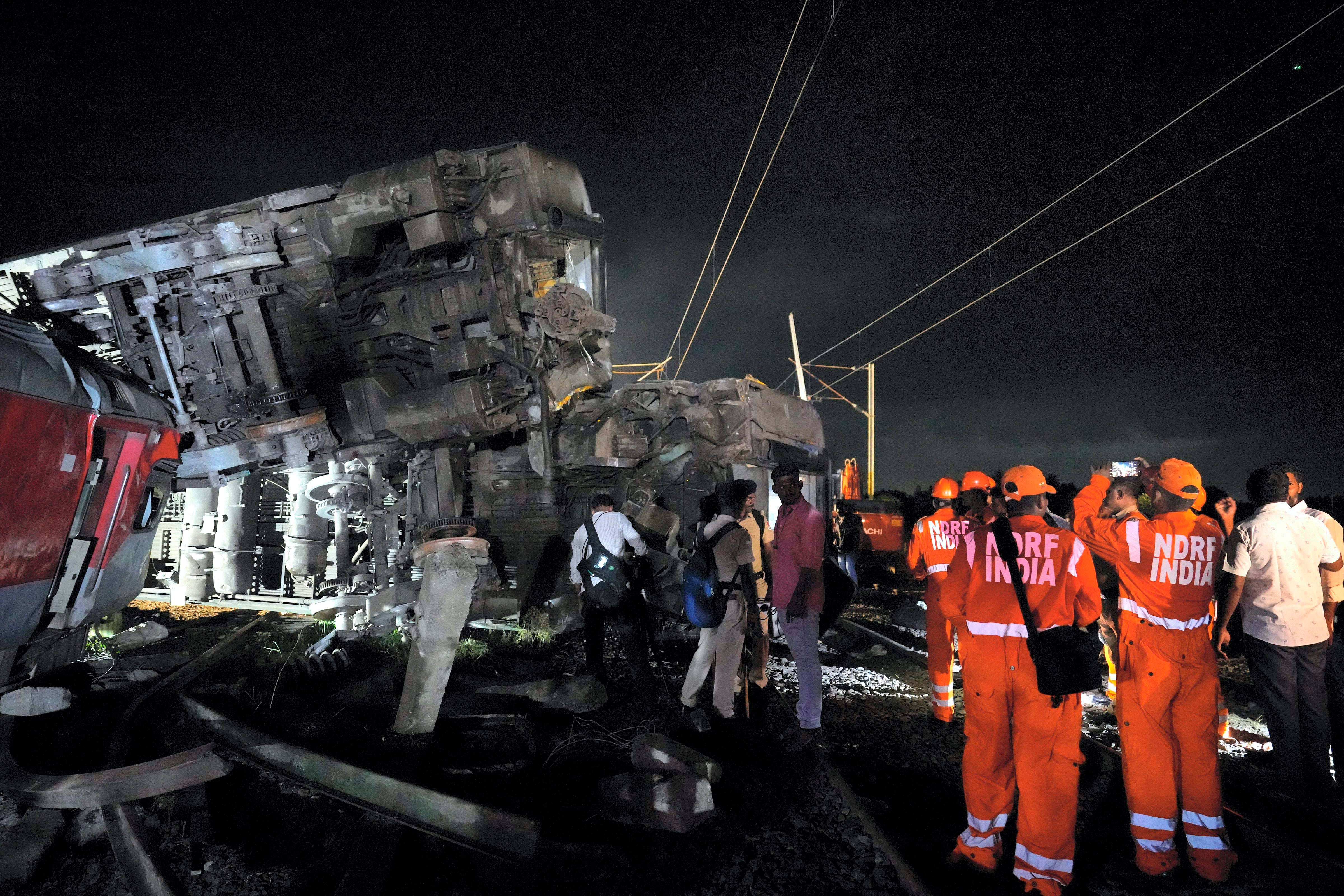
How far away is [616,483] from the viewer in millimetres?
11453

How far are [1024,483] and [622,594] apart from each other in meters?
3.65


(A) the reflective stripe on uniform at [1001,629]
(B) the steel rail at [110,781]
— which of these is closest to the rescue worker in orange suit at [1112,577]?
(A) the reflective stripe on uniform at [1001,629]

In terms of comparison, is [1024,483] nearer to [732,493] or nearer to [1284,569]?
[1284,569]

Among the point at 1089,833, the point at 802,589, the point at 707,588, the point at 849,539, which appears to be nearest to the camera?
the point at 1089,833

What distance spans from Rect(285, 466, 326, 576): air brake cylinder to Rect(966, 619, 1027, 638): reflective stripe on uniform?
400 inches

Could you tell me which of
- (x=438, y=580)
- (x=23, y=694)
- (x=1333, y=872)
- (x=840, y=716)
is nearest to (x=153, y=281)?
(x=23, y=694)

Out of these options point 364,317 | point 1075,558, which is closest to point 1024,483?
point 1075,558

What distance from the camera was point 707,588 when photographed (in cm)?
511

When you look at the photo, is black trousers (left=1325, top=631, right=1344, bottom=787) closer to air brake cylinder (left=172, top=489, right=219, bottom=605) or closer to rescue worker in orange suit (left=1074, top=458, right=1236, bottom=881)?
rescue worker in orange suit (left=1074, top=458, right=1236, bottom=881)

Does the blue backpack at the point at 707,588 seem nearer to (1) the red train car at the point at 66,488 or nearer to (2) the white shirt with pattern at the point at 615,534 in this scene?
(2) the white shirt with pattern at the point at 615,534

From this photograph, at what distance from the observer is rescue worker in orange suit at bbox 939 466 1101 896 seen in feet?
9.41

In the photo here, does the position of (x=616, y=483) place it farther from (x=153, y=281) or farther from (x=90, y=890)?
(x=90, y=890)

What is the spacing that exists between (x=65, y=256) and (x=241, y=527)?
233 inches

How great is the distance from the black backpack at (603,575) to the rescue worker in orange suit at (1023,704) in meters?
3.21
